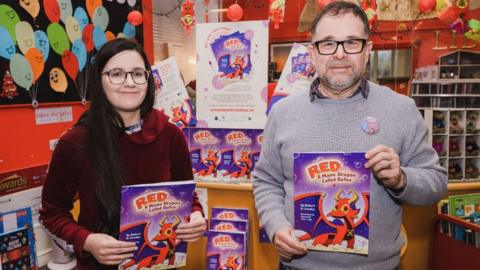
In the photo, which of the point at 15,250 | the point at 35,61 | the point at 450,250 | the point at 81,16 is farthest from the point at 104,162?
the point at 81,16

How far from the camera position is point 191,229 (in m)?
1.68

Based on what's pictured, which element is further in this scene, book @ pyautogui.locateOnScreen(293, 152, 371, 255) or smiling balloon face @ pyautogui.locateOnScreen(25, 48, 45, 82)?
smiling balloon face @ pyautogui.locateOnScreen(25, 48, 45, 82)

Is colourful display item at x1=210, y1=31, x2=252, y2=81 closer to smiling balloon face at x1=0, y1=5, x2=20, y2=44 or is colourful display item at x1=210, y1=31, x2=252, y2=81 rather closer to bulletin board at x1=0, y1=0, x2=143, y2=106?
bulletin board at x1=0, y1=0, x2=143, y2=106

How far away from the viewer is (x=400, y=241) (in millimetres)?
1630

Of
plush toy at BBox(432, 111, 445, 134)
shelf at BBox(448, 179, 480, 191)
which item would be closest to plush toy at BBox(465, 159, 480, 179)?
plush toy at BBox(432, 111, 445, 134)

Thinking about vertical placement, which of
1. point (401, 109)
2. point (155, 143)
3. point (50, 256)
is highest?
point (401, 109)

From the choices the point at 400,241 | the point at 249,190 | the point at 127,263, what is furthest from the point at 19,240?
the point at 400,241

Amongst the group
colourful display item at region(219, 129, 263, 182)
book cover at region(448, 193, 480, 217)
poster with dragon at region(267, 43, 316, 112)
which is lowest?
book cover at region(448, 193, 480, 217)

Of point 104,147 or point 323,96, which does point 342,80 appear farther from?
point 104,147

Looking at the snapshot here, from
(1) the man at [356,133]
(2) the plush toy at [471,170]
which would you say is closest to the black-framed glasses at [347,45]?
(1) the man at [356,133]

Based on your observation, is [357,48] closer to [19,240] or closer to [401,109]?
[401,109]

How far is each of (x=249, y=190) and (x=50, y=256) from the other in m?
2.14

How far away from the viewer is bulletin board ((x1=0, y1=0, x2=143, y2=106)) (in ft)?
11.1

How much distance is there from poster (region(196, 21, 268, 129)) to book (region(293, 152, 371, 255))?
1.54 m
